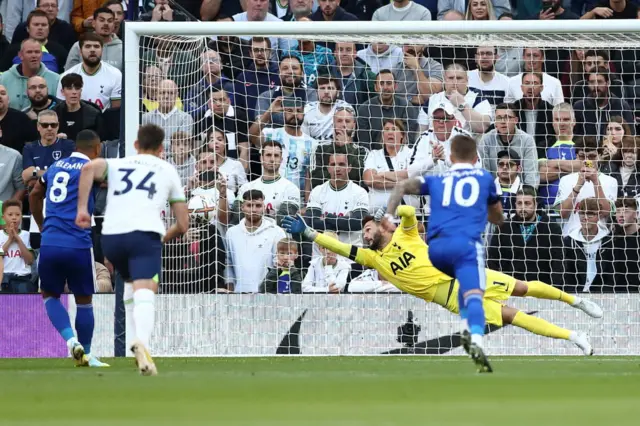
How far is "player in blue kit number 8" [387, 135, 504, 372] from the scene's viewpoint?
33.5 ft

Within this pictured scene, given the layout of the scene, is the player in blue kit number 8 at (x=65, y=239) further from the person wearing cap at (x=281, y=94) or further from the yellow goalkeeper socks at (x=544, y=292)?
the yellow goalkeeper socks at (x=544, y=292)

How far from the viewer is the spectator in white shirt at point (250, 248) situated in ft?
49.3

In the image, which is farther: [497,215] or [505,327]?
[505,327]

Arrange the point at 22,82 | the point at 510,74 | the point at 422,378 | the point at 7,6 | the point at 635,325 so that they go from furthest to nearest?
the point at 7,6 → the point at 22,82 → the point at 510,74 → the point at 635,325 → the point at 422,378

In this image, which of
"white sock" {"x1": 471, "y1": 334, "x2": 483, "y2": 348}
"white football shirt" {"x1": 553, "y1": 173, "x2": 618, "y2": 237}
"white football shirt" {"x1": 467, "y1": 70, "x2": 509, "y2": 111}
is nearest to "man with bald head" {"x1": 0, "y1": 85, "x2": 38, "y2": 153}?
"white football shirt" {"x1": 467, "y1": 70, "x2": 509, "y2": 111}

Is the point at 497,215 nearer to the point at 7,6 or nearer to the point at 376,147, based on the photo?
the point at 376,147

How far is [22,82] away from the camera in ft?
58.5

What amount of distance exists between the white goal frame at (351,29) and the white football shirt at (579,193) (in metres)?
1.84

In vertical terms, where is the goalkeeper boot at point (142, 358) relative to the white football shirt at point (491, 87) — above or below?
below

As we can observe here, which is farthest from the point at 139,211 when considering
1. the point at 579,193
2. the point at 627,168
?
the point at 627,168

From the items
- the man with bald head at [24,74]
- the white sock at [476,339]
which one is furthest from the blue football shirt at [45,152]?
the white sock at [476,339]

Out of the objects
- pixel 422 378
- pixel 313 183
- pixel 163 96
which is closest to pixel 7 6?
pixel 163 96

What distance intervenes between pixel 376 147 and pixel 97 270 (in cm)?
372

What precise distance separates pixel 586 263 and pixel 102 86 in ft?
22.6
